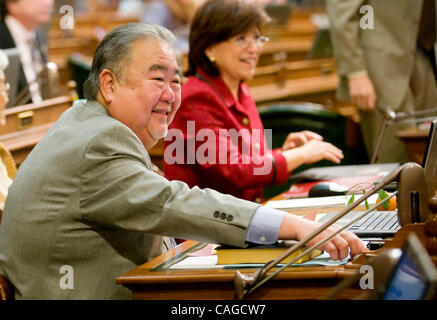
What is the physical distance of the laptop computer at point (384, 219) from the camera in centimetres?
210

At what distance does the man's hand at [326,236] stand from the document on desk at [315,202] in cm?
83

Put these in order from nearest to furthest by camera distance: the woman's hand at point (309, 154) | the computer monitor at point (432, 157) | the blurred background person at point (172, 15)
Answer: the computer monitor at point (432, 157) → the woman's hand at point (309, 154) → the blurred background person at point (172, 15)

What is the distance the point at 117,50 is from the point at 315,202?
101cm

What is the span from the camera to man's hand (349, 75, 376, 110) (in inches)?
168

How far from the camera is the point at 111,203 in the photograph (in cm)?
185

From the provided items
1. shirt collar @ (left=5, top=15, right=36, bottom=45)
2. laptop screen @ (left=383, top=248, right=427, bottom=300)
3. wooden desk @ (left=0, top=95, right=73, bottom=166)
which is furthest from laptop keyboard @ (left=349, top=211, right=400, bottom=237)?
shirt collar @ (left=5, top=15, right=36, bottom=45)

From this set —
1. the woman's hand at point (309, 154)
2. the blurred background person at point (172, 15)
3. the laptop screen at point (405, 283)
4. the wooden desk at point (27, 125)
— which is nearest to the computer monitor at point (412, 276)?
the laptop screen at point (405, 283)

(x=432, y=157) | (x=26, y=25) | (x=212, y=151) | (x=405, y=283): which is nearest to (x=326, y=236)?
(x=405, y=283)

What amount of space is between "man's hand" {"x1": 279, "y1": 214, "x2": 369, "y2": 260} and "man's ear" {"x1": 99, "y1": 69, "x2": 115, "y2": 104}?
58cm

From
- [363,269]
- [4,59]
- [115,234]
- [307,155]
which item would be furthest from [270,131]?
[363,269]

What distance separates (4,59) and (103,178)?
1525mm

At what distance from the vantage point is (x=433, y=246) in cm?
172

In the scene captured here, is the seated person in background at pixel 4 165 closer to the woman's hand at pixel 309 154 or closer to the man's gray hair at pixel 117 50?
the man's gray hair at pixel 117 50

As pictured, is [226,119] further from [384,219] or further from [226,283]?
[226,283]
